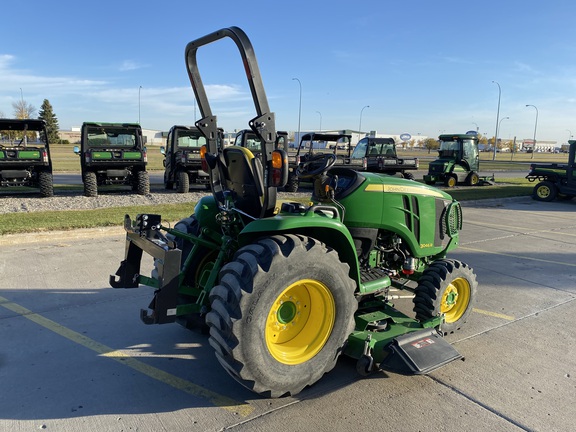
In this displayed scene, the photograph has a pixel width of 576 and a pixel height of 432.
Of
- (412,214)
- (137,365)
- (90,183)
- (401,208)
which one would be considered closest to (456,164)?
(90,183)

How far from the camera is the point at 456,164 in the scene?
20781mm

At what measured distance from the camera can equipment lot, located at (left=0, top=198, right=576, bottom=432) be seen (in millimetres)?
2855

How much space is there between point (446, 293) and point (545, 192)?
15.4 metres

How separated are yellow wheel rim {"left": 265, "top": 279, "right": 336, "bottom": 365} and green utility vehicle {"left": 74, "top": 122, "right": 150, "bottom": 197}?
11.5m

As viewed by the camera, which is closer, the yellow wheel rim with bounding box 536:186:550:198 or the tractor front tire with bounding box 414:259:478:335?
the tractor front tire with bounding box 414:259:478:335

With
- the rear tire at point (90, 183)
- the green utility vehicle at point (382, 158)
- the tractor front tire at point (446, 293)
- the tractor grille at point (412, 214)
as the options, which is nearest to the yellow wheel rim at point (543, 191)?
the green utility vehicle at point (382, 158)

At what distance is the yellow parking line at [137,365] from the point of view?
9.88ft

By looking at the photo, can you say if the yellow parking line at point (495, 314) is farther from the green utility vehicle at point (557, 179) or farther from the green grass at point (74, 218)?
the green utility vehicle at point (557, 179)

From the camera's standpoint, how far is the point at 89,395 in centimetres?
307

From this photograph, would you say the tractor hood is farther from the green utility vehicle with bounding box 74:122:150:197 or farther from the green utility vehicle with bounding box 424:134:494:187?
the green utility vehicle with bounding box 424:134:494:187

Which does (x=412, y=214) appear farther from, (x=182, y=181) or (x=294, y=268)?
(x=182, y=181)

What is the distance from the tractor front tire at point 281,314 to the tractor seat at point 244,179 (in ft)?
1.57

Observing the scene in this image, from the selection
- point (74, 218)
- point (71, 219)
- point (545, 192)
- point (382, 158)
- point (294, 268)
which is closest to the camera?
point (294, 268)

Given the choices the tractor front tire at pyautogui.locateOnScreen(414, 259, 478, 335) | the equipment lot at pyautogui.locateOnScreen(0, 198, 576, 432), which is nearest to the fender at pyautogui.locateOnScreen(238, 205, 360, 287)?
the tractor front tire at pyautogui.locateOnScreen(414, 259, 478, 335)
